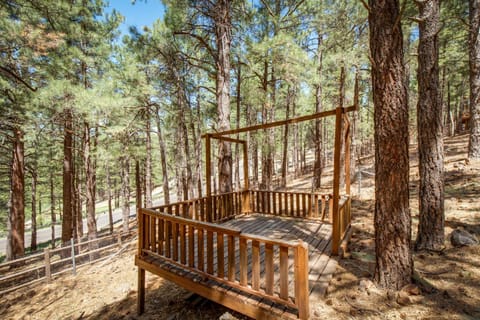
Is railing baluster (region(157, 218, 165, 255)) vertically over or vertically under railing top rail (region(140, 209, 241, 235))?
under

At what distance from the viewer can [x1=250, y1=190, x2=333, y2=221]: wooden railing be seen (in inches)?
205

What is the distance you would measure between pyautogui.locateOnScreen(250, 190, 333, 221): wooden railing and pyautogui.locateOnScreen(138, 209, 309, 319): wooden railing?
1904 millimetres

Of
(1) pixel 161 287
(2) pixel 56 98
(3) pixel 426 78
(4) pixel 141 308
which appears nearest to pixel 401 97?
(3) pixel 426 78

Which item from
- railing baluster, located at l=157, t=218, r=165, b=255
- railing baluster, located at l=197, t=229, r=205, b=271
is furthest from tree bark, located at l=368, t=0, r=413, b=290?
railing baluster, located at l=157, t=218, r=165, b=255

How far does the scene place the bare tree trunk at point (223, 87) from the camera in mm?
6027

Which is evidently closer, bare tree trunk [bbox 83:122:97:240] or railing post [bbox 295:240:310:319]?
railing post [bbox 295:240:310:319]

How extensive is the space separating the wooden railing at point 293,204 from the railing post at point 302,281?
3.12 metres

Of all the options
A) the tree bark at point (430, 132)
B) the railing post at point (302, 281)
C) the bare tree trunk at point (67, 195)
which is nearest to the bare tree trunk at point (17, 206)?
the bare tree trunk at point (67, 195)

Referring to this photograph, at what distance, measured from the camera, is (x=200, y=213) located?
5.21 metres

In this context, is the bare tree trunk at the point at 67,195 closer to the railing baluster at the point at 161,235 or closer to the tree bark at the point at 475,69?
the railing baluster at the point at 161,235

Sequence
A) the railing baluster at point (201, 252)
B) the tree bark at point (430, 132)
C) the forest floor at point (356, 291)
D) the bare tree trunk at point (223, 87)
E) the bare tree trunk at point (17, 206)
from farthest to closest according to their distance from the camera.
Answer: the bare tree trunk at point (17, 206) < the bare tree trunk at point (223, 87) < the tree bark at point (430, 132) < the railing baluster at point (201, 252) < the forest floor at point (356, 291)

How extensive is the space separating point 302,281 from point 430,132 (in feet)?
10.2

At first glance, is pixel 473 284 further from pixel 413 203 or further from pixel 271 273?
Result: pixel 413 203

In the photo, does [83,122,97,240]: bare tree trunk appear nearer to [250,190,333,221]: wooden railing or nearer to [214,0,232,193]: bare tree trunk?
[214,0,232,193]: bare tree trunk
